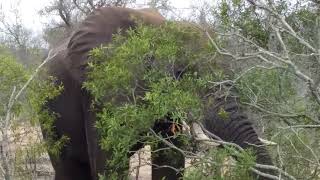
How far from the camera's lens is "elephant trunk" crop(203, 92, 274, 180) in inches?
125

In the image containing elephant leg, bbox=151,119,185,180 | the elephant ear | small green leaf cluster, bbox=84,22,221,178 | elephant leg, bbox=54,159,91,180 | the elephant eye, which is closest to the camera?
small green leaf cluster, bbox=84,22,221,178

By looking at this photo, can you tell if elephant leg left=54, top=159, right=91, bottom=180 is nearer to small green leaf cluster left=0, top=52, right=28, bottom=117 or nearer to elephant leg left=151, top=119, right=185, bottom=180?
elephant leg left=151, top=119, right=185, bottom=180

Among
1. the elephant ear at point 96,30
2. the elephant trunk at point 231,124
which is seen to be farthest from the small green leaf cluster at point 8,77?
the elephant trunk at point 231,124

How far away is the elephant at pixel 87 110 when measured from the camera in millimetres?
3240

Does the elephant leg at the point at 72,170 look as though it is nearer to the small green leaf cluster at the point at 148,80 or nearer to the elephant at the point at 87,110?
the elephant at the point at 87,110

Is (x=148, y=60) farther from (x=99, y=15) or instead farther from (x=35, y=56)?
(x=35, y=56)

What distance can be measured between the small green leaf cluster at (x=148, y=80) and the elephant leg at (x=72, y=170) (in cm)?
173

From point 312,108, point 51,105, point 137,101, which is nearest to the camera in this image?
point 137,101

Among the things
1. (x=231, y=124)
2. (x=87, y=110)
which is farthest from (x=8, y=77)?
(x=231, y=124)

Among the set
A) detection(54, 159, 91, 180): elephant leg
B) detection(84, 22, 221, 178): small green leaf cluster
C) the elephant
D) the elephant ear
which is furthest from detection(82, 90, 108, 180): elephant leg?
detection(84, 22, 221, 178): small green leaf cluster

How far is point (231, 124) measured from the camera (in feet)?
10.6

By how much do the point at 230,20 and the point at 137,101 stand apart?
59 cm

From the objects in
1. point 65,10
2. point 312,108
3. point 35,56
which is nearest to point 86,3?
point 65,10

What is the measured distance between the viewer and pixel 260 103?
3.42 m
